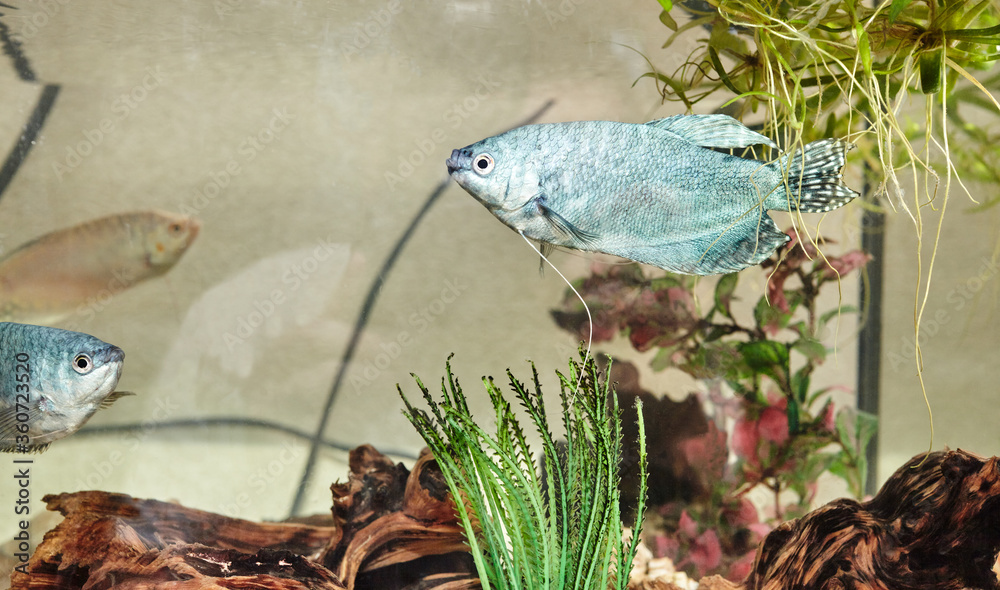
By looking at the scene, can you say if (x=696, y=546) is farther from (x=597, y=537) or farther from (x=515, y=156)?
(x=515, y=156)

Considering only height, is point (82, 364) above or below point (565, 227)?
below

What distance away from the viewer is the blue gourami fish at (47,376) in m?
1.46

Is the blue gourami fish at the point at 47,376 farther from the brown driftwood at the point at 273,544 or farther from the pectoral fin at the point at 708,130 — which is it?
the pectoral fin at the point at 708,130

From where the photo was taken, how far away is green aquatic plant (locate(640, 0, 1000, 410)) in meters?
1.36

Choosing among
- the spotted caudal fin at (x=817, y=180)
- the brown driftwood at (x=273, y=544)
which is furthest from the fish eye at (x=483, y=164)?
the brown driftwood at (x=273, y=544)

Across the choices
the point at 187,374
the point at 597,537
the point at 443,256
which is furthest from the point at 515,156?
the point at 187,374

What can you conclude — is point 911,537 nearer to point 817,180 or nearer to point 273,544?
point 817,180

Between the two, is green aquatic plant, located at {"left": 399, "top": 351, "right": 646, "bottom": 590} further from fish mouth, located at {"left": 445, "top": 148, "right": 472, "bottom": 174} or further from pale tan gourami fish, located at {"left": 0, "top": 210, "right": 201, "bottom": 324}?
pale tan gourami fish, located at {"left": 0, "top": 210, "right": 201, "bottom": 324}

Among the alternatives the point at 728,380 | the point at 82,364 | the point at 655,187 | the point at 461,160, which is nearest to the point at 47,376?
the point at 82,364

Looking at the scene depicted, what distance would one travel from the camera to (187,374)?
1902mm

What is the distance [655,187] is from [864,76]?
65cm

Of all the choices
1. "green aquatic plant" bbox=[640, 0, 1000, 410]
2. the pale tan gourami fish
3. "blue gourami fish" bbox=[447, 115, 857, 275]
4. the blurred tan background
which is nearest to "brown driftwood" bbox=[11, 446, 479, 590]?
the blurred tan background

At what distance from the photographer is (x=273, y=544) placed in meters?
1.76

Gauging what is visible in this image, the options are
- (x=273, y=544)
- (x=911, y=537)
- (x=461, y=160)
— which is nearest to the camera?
(x=461, y=160)
